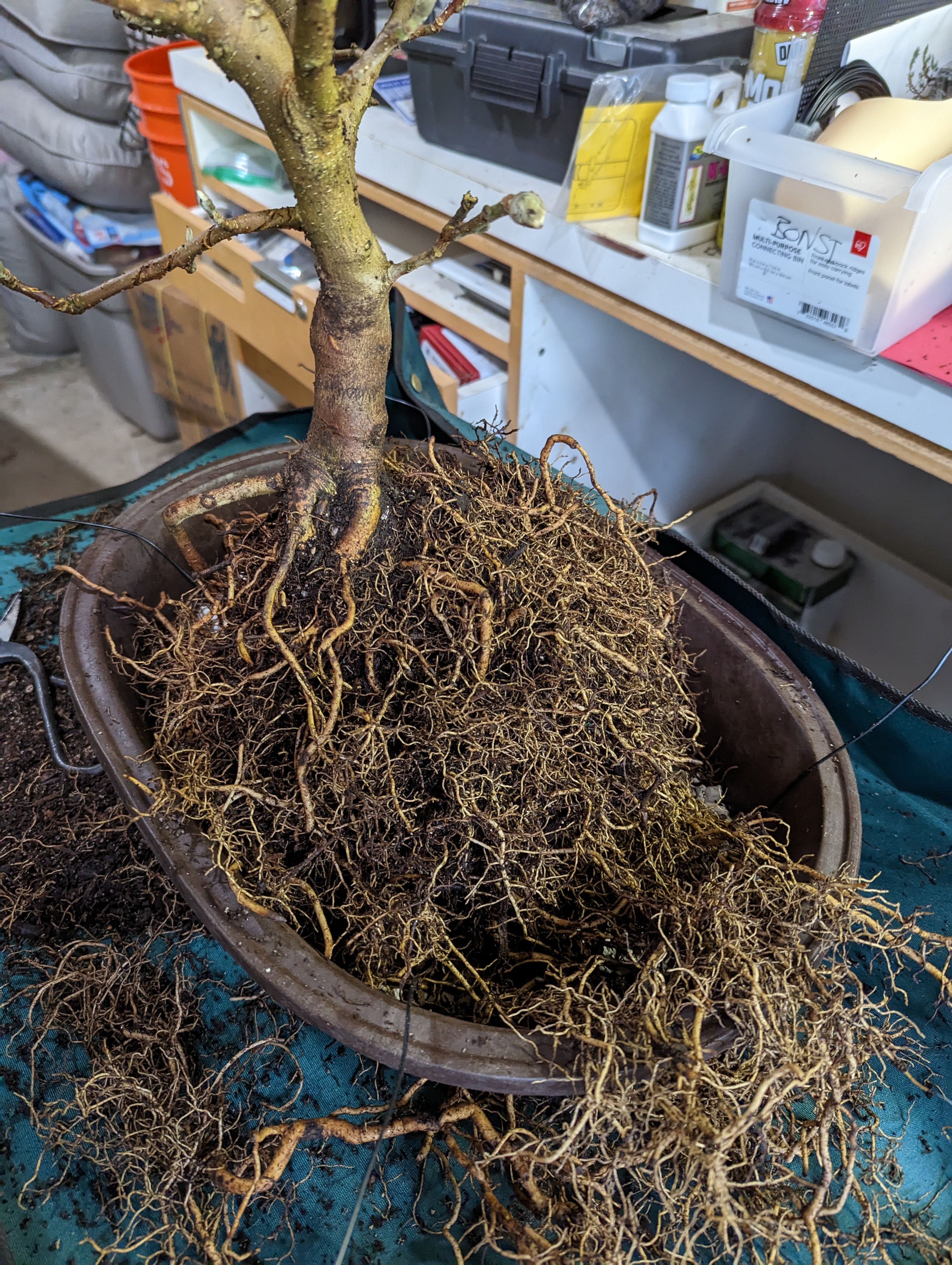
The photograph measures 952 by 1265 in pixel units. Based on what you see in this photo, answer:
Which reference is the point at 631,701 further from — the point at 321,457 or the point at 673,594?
the point at 321,457

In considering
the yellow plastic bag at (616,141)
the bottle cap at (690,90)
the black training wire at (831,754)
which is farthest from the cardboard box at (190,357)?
the black training wire at (831,754)

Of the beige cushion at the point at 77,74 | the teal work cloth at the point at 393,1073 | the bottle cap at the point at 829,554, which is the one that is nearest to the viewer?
the teal work cloth at the point at 393,1073

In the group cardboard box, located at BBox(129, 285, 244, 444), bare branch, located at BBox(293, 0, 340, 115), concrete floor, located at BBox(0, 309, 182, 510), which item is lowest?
concrete floor, located at BBox(0, 309, 182, 510)

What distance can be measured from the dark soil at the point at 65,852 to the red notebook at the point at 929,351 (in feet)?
2.66

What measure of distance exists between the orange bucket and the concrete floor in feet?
2.47

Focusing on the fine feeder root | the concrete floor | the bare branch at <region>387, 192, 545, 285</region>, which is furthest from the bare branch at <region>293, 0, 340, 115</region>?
the concrete floor

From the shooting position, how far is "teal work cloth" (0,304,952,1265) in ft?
1.90

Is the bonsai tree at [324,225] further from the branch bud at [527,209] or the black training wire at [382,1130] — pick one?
the black training wire at [382,1130]

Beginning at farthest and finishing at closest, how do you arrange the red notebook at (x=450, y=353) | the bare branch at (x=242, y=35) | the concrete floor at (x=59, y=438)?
the concrete floor at (x=59, y=438)
the red notebook at (x=450, y=353)
the bare branch at (x=242, y=35)

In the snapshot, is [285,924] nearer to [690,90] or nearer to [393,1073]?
[393,1073]

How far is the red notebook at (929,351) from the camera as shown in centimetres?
76

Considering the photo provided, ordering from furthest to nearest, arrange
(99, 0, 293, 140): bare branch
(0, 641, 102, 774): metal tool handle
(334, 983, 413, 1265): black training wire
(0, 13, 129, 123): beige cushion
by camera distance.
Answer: (0, 13, 129, 123): beige cushion, (0, 641, 102, 774): metal tool handle, (334, 983, 413, 1265): black training wire, (99, 0, 293, 140): bare branch

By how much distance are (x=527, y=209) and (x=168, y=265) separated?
0.26 m

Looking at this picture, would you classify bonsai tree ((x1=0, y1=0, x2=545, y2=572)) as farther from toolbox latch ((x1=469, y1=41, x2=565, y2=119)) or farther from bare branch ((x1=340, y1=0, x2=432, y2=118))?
toolbox latch ((x1=469, y1=41, x2=565, y2=119))
